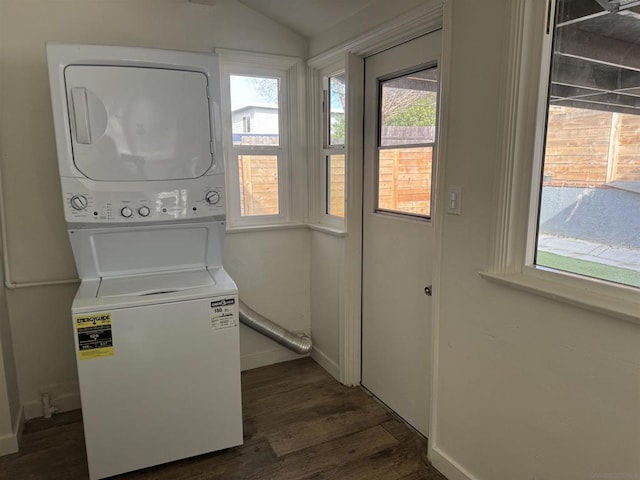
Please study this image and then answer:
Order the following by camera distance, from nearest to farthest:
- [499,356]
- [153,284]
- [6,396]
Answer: [499,356], [153,284], [6,396]

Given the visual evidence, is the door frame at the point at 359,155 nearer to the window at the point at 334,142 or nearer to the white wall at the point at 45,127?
the window at the point at 334,142

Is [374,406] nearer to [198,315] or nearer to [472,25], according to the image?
[198,315]

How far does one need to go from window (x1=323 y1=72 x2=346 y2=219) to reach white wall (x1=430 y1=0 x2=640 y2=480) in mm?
964

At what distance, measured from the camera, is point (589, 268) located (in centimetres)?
137

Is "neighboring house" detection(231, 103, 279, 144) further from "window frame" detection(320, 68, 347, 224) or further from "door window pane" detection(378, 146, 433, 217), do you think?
"door window pane" detection(378, 146, 433, 217)

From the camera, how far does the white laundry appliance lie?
1.77 m

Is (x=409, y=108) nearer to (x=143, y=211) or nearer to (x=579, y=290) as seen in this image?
(x=579, y=290)

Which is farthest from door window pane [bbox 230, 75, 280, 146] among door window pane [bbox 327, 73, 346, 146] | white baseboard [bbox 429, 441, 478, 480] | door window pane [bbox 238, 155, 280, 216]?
white baseboard [bbox 429, 441, 478, 480]

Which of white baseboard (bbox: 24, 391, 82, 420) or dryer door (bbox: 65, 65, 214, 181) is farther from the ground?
dryer door (bbox: 65, 65, 214, 181)

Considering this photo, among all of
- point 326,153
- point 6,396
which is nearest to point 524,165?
point 326,153

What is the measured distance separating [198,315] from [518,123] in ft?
4.76

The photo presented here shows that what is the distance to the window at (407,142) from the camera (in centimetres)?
203

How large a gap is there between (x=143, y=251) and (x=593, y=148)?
73.3 inches

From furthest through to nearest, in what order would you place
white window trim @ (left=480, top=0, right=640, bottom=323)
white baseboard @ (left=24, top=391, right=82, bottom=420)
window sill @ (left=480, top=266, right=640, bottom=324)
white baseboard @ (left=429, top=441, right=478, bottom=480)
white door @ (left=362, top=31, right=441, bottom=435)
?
1. white baseboard @ (left=24, top=391, right=82, bottom=420)
2. white door @ (left=362, top=31, right=441, bottom=435)
3. white baseboard @ (left=429, top=441, right=478, bottom=480)
4. white window trim @ (left=480, top=0, right=640, bottom=323)
5. window sill @ (left=480, top=266, right=640, bottom=324)
